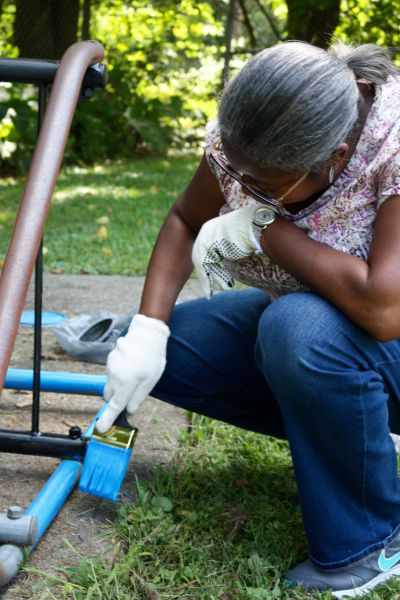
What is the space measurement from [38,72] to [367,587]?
121 cm

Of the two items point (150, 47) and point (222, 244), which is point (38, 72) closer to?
point (222, 244)

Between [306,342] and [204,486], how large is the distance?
60 centimetres

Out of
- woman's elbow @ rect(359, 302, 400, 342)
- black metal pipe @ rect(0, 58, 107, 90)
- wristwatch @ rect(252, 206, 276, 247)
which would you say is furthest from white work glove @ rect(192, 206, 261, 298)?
black metal pipe @ rect(0, 58, 107, 90)

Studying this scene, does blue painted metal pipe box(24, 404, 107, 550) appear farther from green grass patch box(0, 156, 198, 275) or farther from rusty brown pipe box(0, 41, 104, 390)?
green grass patch box(0, 156, 198, 275)

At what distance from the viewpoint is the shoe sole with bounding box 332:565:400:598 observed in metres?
1.58

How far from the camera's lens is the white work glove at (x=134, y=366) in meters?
1.75

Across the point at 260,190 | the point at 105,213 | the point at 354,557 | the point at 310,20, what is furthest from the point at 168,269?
the point at 310,20

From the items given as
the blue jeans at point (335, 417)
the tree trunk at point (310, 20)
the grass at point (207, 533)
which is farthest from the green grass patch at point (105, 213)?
the blue jeans at point (335, 417)

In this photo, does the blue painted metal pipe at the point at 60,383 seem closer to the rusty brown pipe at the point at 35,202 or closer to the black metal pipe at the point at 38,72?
the black metal pipe at the point at 38,72

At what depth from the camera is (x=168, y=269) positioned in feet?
6.28

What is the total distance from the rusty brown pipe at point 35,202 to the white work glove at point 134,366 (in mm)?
482

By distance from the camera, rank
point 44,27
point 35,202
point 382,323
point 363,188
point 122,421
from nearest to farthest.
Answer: point 35,202 < point 382,323 < point 363,188 < point 122,421 < point 44,27

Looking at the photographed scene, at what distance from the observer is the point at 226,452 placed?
216 cm

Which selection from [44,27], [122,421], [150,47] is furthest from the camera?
[150,47]
